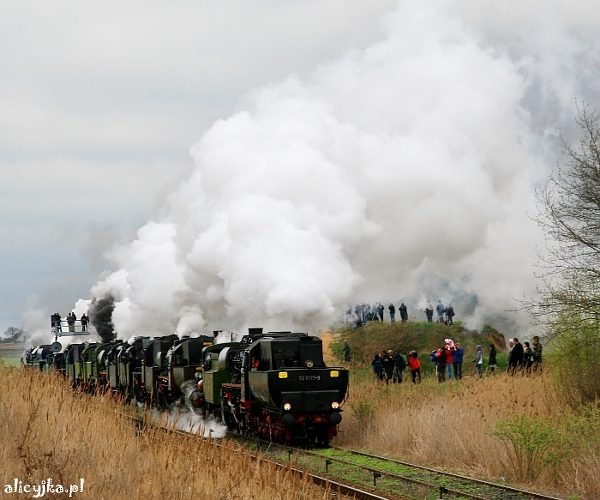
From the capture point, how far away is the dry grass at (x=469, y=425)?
1247 centimetres

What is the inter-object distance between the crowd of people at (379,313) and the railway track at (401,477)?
26.2 metres

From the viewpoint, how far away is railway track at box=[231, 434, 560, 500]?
38.1 ft

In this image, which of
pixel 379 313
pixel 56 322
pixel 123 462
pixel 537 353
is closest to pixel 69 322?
pixel 56 322

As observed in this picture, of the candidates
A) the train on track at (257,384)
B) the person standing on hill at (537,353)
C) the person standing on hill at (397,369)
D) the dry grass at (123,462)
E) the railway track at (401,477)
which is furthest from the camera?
the person standing on hill at (397,369)

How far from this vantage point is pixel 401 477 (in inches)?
504

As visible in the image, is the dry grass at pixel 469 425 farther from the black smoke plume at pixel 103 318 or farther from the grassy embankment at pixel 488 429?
the black smoke plume at pixel 103 318

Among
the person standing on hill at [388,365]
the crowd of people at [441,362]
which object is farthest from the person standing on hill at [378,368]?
the person standing on hill at [388,365]

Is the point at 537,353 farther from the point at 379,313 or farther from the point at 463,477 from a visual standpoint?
the point at 379,313

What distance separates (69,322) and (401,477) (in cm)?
4081

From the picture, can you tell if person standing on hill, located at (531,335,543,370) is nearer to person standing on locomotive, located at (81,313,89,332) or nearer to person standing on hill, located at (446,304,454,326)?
person standing on hill, located at (446,304,454,326)

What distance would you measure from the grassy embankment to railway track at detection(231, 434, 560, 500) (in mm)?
758

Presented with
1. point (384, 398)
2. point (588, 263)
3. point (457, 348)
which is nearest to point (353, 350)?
point (457, 348)

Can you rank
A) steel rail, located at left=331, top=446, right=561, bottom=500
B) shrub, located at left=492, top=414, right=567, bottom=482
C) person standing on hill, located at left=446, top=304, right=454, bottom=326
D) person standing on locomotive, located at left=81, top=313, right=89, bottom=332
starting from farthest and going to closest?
person standing on locomotive, located at left=81, top=313, right=89, bottom=332 < person standing on hill, located at left=446, top=304, right=454, bottom=326 < shrub, located at left=492, top=414, right=567, bottom=482 < steel rail, located at left=331, top=446, right=561, bottom=500

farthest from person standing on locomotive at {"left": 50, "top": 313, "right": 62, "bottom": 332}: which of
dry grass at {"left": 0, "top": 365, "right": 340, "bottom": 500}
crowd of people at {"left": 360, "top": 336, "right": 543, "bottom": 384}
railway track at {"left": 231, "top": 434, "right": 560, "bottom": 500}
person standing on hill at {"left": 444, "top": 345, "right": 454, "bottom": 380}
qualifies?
dry grass at {"left": 0, "top": 365, "right": 340, "bottom": 500}
